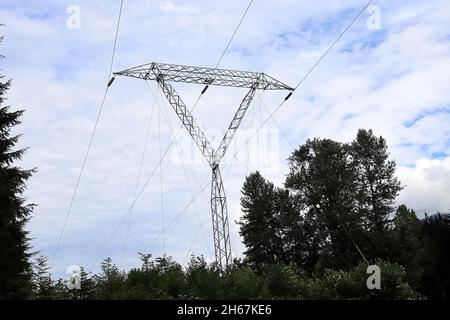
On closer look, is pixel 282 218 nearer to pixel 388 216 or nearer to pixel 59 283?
pixel 388 216

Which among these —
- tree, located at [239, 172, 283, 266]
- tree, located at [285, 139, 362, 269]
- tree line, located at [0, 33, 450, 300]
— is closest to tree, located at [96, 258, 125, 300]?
tree line, located at [0, 33, 450, 300]

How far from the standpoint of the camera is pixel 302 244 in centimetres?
6144

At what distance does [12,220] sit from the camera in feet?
57.2

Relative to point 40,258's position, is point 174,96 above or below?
above

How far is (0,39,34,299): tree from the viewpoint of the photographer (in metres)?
15.9

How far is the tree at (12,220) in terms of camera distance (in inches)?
627

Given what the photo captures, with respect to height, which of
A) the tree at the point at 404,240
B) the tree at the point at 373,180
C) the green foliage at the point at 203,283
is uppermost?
the tree at the point at 373,180

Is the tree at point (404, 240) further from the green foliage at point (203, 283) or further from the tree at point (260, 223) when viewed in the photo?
the green foliage at point (203, 283)

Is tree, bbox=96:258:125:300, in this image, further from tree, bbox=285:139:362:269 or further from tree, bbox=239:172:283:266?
tree, bbox=239:172:283:266

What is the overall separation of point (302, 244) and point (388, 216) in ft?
41.8

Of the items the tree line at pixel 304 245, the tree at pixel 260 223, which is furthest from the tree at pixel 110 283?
the tree at pixel 260 223

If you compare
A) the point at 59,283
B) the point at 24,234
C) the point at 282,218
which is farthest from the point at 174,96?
the point at 282,218

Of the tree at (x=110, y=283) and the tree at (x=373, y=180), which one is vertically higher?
the tree at (x=373, y=180)
